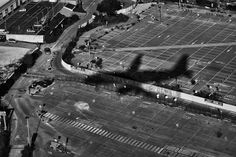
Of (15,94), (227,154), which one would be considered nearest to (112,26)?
A: (15,94)

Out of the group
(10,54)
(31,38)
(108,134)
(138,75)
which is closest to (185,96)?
(138,75)

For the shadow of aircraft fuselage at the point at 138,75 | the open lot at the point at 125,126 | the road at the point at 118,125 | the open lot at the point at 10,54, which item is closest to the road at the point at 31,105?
the road at the point at 118,125

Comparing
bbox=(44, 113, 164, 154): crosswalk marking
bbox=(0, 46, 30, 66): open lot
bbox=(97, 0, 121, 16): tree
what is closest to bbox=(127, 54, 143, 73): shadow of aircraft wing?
bbox=(44, 113, 164, 154): crosswalk marking

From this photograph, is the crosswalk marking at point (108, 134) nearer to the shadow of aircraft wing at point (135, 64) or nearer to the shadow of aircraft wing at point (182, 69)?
the shadow of aircraft wing at point (135, 64)

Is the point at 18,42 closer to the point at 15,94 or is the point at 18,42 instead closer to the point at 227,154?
the point at 15,94

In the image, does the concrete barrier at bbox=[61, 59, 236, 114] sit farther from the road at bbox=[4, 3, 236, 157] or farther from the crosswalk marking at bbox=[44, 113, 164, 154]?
the crosswalk marking at bbox=[44, 113, 164, 154]

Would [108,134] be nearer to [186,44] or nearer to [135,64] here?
[135,64]
